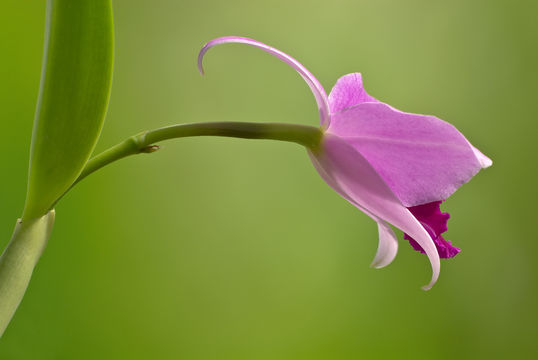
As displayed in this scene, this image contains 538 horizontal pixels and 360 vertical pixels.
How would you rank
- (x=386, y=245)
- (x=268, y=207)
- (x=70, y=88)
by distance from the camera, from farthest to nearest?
1. (x=268, y=207)
2. (x=386, y=245)
3. (x=70, y=88)

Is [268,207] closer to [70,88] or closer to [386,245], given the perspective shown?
[386,245]

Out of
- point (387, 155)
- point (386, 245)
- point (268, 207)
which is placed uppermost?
point (387, 155)

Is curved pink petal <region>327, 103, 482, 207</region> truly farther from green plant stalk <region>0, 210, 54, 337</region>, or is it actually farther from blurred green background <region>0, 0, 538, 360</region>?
blurred green background <region>0, 0, 538, 360</region>

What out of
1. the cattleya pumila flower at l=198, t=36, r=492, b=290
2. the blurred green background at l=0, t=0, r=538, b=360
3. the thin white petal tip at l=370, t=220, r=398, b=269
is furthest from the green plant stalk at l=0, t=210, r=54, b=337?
the blurred green background at l=0, t=0, r=538, b=360

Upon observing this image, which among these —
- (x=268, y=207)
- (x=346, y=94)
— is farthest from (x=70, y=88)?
(x=268, y=207)

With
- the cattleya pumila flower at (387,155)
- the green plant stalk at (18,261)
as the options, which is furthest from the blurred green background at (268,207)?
the cattleya pumila flower at (387,155)
